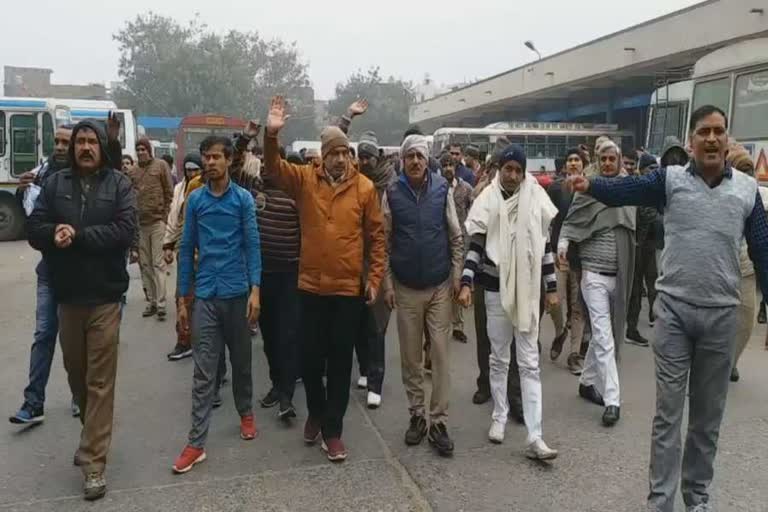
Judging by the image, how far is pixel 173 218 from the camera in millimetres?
5676

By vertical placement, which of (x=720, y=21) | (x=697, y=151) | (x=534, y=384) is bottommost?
(x=534, y=384)

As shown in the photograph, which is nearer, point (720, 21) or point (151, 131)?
point (720, 21)

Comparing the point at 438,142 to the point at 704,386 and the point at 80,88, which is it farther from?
the point at 80,88

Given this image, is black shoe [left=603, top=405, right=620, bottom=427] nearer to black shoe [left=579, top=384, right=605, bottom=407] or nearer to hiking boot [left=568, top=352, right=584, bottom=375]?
black shoe [left=579, top=384, right=605, bottom=407]

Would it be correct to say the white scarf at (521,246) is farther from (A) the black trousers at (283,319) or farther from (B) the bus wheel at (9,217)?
(B) the bus wheel at (9,217)

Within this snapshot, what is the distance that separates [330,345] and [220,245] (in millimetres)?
896

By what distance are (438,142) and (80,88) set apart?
56.5 metres

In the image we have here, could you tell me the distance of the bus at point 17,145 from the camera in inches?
602

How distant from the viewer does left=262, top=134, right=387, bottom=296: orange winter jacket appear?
3.94 m

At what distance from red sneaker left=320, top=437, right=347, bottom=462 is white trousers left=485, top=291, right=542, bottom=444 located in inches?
39.8

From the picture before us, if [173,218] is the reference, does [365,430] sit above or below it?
below

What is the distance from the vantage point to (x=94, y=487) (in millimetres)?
3545

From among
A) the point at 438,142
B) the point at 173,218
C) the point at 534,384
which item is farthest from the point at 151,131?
the point at 534,384

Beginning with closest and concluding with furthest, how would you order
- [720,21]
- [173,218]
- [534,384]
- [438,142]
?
1. [534,384]
2. [173,218]
3. [720,21]
4. [438,142]
